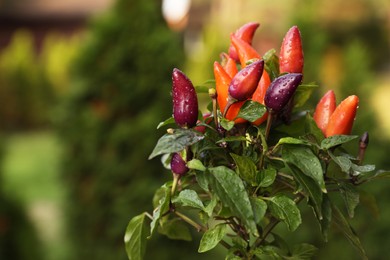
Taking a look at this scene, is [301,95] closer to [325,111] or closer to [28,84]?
[325,111]

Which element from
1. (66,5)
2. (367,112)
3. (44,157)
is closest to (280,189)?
(367,112)

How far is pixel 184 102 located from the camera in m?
0.93

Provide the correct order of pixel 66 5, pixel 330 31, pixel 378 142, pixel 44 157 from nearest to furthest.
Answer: pixel 378 142 < pixel 44 157 < pixel 330 31 < pixel 66 5

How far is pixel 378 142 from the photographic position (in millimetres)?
3082

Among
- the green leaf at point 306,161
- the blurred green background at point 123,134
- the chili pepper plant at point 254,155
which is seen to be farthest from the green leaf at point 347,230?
the blurred green background at point 123,134

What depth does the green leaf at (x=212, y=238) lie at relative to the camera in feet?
3.14

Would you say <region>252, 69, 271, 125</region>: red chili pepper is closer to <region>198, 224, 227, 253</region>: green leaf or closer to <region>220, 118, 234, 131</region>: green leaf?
<region>220, 118, 234, 131</region>: green leaf

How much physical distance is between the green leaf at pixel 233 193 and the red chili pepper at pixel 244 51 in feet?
0.73

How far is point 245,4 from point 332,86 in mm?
12726

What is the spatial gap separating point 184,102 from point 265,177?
163 mm

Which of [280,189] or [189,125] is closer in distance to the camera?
[189,125]

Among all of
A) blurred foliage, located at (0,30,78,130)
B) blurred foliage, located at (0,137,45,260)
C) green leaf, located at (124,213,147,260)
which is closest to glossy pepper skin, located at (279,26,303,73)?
green leaf, located at (124,213,147,260)

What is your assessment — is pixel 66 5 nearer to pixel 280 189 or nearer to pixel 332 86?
pixel 332 86

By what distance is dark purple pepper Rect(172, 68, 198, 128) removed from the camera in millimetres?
925
